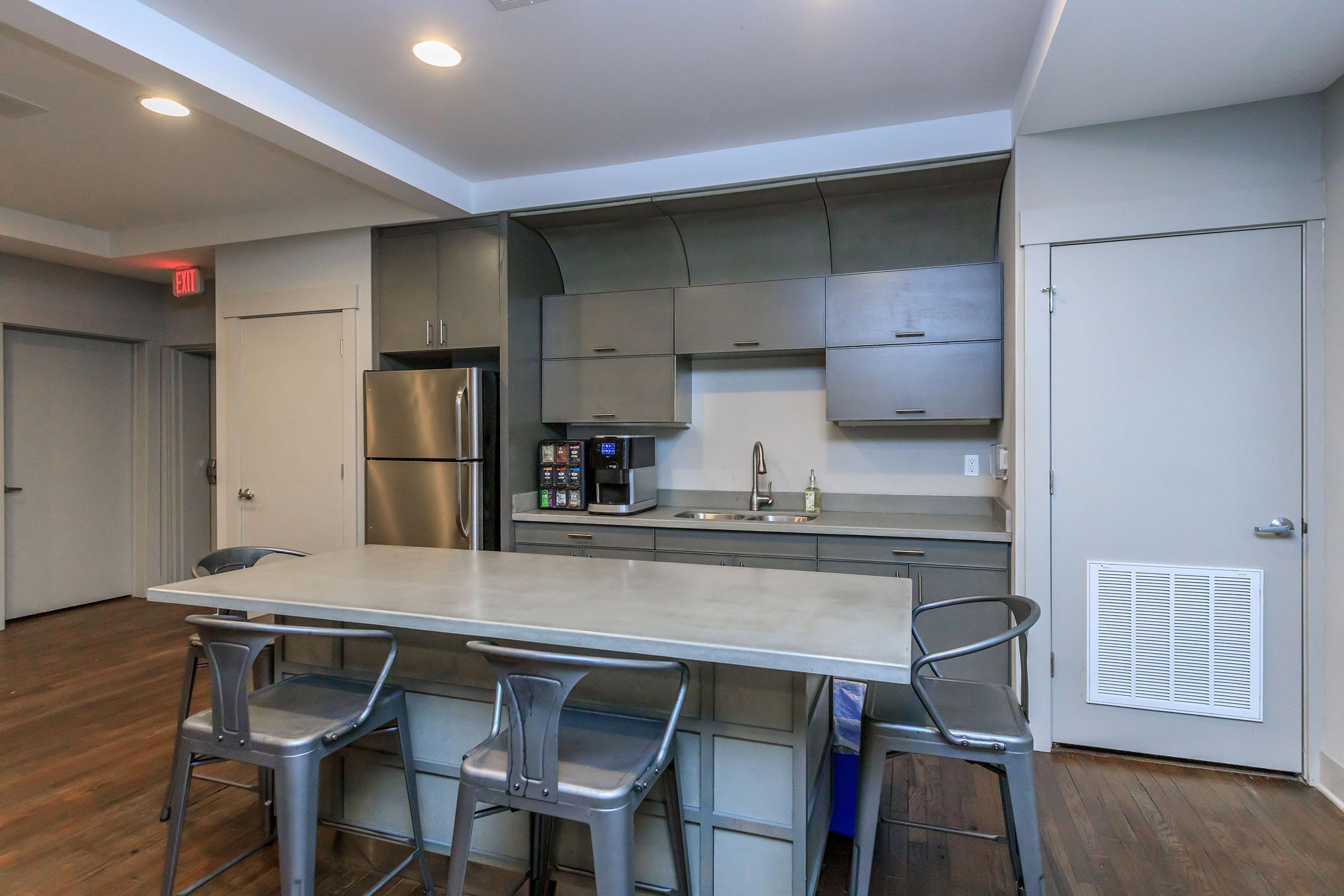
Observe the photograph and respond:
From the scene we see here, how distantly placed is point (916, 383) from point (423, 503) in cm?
258

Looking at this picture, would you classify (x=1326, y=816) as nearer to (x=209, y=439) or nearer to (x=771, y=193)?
(x=771, y=193)

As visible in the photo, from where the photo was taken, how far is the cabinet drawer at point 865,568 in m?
3.22

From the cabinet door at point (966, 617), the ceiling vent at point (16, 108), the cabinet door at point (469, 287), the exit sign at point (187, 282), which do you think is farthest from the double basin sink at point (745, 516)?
the exit sign at point (187, 282)

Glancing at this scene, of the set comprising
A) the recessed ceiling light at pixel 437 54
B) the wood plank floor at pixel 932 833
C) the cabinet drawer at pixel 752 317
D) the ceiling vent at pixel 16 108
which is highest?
the recessed ceiling light at pixel 437 54

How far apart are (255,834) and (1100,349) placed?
3.44 meters

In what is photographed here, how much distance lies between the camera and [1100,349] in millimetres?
2848

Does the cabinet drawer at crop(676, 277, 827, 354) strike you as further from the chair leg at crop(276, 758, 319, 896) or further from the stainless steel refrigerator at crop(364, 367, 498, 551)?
the chair leg at crop(276, 758, 319, 896)

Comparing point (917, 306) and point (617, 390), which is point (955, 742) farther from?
point (617, 390)

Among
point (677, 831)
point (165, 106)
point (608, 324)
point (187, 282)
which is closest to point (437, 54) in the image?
point (165, 106)

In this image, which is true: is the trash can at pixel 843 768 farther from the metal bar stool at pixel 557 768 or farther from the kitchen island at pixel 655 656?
the metal bar stool at pixel 557 768

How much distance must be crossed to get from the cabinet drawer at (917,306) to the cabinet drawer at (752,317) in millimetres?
89

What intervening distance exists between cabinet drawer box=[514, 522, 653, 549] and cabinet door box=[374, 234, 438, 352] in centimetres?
115

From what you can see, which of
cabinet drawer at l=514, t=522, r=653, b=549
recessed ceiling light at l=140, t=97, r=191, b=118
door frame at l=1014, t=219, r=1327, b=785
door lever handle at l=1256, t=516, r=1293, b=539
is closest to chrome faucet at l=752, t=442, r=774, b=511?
cabinet drawer at l=514, t=522, r=653, b=549

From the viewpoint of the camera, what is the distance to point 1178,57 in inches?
88.7
